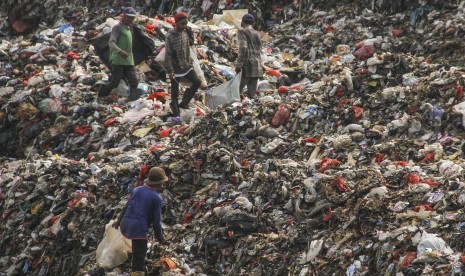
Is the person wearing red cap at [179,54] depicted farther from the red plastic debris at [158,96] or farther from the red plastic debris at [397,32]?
the red plastic debris at [397,32]

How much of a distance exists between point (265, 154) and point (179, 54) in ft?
6.60

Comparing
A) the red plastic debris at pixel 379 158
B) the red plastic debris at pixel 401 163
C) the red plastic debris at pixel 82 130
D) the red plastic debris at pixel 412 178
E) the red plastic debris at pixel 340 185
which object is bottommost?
the red plastic debris at pixel 82 130

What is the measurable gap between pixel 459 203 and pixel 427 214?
298 millimetres

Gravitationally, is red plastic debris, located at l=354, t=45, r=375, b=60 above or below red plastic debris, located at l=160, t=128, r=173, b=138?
above

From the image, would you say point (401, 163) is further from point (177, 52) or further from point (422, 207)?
point (177, 52)

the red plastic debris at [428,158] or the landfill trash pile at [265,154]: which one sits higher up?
the red plastic debris at [428,158]

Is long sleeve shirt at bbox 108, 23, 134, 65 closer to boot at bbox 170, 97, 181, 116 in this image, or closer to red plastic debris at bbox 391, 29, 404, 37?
boot at bbox 170, 97, 181, 116

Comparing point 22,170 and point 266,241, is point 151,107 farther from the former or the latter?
point 266,241

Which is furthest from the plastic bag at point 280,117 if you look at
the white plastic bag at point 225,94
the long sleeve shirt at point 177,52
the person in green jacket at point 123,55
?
the person in green jacket at point 123,55

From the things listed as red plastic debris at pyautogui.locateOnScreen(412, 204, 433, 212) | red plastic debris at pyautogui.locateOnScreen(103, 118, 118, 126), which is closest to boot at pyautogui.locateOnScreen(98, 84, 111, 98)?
red plastic debris at pyautogui.locateOnScreen(103, 118, 118, 126)

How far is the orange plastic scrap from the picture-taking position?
8.80 meters

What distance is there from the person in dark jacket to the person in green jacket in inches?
58.4

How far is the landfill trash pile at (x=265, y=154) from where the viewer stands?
8539 millimetres

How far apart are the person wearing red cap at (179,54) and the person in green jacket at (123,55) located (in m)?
0.89
